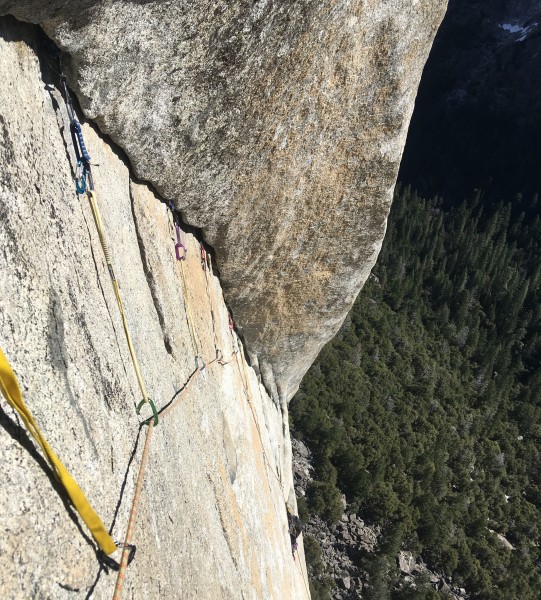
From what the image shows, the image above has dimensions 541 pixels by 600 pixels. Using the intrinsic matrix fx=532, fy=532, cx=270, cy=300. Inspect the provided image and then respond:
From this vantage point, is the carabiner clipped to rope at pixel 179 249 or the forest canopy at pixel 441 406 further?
the forest canopy at pixel 441 406

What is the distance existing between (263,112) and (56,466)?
453 centimetres

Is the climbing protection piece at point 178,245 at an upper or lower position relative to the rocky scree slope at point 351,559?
upper

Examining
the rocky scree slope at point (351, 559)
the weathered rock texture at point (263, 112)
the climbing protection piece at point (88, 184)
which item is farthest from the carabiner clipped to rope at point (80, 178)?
the rocky scree slope at point (351, 559)

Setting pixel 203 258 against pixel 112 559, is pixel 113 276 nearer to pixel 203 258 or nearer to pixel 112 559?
pixel 112 559

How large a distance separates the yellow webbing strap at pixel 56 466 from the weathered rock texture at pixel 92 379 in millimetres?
104

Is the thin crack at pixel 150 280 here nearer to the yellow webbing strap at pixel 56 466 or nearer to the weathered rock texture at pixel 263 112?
the weathered rock texture at pixel 263 112

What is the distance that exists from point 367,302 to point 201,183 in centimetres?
5067

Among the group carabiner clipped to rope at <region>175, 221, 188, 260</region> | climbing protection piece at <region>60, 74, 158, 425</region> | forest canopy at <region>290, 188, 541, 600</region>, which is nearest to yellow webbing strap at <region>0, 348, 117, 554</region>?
climbing protection piece at <region>60, 74, 158, 425</region>

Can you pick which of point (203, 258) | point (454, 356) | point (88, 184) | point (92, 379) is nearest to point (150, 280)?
point (88, 184)

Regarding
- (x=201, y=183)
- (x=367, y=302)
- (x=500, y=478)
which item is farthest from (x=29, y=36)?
(x=367, y=302)

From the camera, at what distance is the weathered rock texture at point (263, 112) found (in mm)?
4461

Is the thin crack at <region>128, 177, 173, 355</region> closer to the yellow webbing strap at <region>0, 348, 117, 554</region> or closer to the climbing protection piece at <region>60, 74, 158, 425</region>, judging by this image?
the climbing protection piece at <region>60, 74, 158, 425</region>

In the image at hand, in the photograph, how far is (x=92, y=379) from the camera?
Result: 365cm

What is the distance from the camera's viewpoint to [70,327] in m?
3.52
